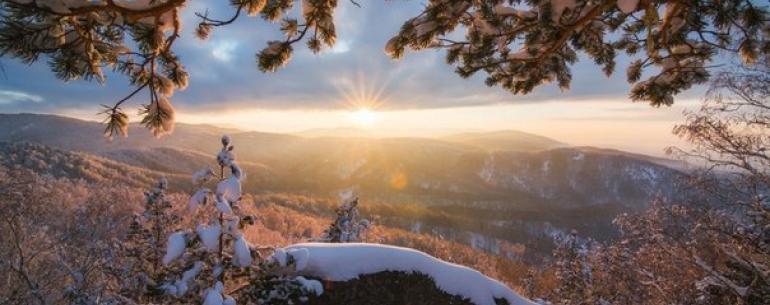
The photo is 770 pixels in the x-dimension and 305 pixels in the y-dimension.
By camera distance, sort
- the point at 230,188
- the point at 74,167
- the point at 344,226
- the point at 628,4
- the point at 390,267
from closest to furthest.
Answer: the point at 628,4 → the point at 230,188 → the point at 390,267 → the point at 344,226 → the point at 74,167

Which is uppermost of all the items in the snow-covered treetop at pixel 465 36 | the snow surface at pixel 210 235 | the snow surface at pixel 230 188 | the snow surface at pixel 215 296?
the snow-covered treetop at pixel 465 36

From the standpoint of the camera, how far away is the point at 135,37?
2764 millimetres

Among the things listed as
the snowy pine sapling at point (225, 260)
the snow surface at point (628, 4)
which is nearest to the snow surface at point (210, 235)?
the snowy pine sapling at point (225, 260)

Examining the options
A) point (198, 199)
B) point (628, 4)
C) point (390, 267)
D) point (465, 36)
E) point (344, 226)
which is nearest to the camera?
point (628, 4)

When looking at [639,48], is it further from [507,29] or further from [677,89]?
[507,29]

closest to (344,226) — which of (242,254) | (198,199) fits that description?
(198,199)

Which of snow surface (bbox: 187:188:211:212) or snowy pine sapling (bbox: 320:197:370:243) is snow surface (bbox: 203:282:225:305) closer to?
snow surface (bbox: 187:188:211:212)

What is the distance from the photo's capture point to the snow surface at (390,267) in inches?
281

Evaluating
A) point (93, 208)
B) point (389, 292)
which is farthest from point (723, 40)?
point (93, 208)

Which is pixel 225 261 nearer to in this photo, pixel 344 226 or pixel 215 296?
pixel 215 296

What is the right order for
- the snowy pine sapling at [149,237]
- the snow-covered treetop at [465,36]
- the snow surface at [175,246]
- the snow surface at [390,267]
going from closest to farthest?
the snow-covered treetop at [465,36], the snow surface at [175,246], the snow surface at [390,267], the snowy pine sapling at [149,237]

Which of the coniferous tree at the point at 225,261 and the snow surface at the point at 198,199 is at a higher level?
the snow surface at the point at 198,199

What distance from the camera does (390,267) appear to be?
739cm

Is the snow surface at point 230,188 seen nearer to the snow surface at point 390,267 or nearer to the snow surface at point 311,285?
A: the snow surface at point 390,267
